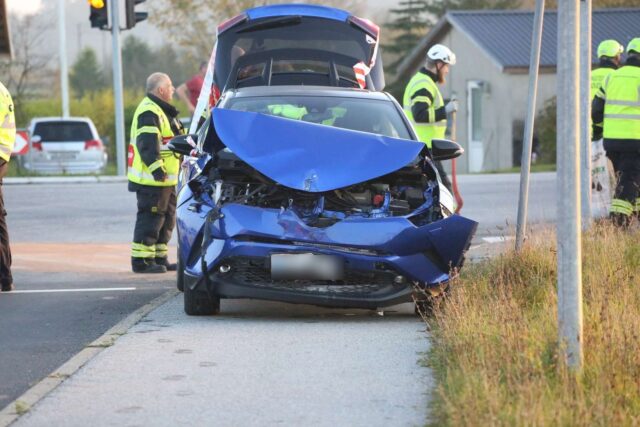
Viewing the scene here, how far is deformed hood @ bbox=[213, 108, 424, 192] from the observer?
29.5 feet

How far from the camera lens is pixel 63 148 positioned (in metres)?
31.9

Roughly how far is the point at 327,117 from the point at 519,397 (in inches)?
191

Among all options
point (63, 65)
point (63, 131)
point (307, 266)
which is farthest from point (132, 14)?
point (63, 65)

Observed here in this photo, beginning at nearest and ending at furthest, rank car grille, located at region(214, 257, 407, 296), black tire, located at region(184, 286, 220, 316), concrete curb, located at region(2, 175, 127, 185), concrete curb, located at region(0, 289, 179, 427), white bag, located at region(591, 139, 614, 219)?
1. concrete curb, located at region(0, 289, 179, 427)
2. car grille, located at region(214, 257, 407, 296)
3. black tire, located at region(184, 286, 220, 316)
4. white bag, located at region(591, 139, 614, 219)
5. concrete curb, located at region(2, 175, 127, 185)

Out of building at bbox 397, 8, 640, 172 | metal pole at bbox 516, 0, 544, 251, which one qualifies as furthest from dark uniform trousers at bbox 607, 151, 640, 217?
building at bbox 397, 8, 640, 172

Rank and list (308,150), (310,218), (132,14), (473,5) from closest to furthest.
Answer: (310,218), (308,150), (132,14), (473,5)

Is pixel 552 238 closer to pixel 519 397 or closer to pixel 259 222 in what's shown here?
pixel 259 222

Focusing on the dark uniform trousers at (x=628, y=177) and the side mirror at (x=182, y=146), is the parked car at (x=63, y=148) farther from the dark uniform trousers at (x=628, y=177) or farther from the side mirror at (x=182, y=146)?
the side mirror at (x=182, y=146)

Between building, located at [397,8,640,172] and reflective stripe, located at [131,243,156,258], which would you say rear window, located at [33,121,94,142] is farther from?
reflective stripe, located at [131,243,156,258]

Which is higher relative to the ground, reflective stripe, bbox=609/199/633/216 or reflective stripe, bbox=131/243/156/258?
reflective stripe, bbox=609/199/633/216

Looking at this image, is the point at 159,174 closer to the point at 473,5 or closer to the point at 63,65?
the point at 63,65

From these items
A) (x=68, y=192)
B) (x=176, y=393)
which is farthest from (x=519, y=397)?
(x=68, y=192)

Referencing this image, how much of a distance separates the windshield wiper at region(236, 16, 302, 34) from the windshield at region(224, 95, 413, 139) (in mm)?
2950

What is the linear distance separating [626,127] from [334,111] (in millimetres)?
4224
